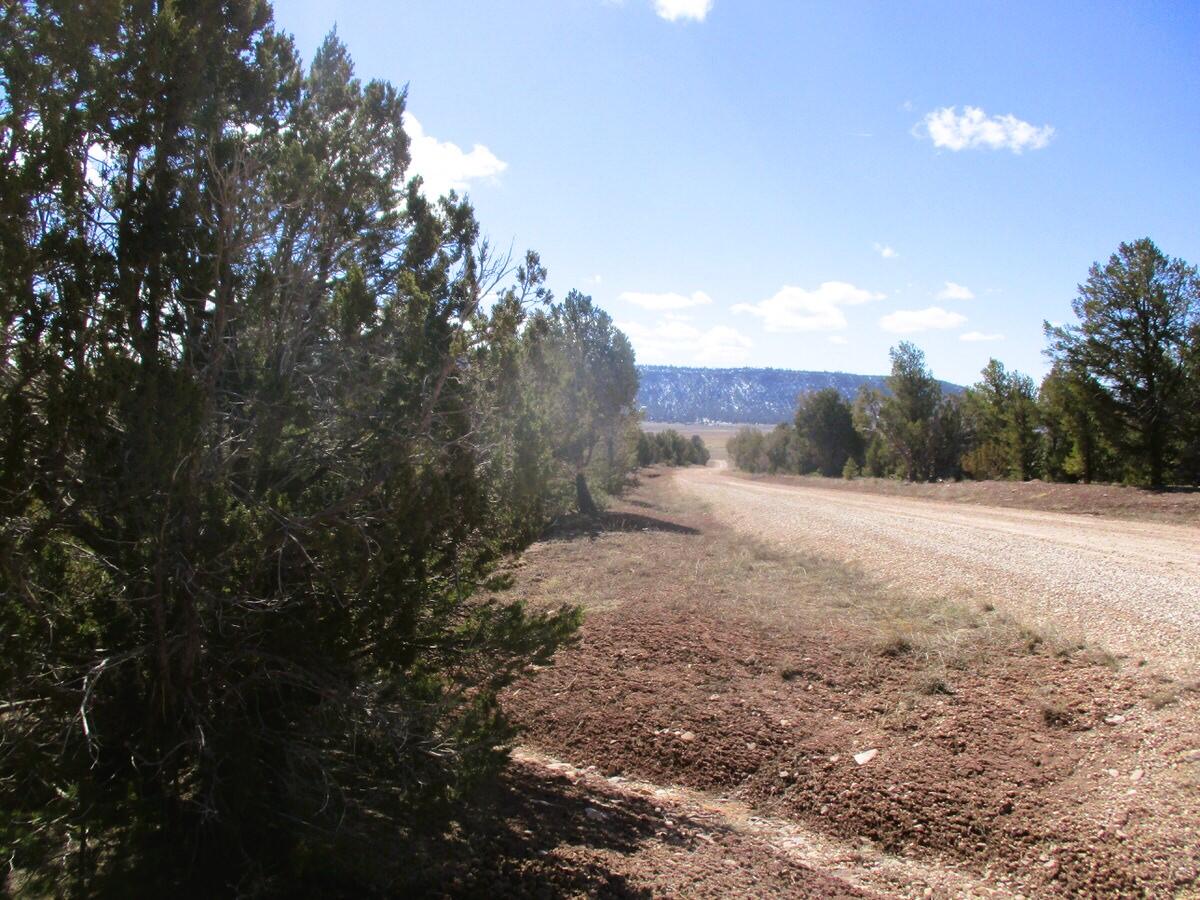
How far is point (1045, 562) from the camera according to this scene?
30.6ft

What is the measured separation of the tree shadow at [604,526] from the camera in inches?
609

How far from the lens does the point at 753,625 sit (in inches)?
297

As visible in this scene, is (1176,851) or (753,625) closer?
(1176,851)

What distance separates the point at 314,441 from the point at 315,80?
277 cm

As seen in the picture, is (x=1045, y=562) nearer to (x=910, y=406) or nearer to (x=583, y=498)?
(x=583, y=498)

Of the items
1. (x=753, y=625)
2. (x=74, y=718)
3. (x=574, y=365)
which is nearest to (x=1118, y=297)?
(x=574, y=365)

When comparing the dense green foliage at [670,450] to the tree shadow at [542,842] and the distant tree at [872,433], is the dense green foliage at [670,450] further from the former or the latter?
the tree shadow at [542,842]

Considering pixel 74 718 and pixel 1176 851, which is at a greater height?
pixel 74 718

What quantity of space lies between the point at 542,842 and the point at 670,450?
80263mm

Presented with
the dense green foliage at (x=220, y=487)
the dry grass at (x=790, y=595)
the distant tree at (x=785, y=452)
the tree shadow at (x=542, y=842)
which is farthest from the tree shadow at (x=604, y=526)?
the distant tree at (x=785, y=452)

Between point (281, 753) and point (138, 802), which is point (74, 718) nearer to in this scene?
point (138, 802)

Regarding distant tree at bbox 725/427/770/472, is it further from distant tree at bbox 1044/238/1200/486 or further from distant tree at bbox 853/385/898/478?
distant tree at bbox 1044/238/1200/486

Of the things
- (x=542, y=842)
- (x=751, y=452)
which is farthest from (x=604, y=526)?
(x=751, y=452)

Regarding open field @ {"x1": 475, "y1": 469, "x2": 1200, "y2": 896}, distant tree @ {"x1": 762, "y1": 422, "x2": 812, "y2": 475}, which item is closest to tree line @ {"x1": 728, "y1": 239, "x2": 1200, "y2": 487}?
→ distant tree @ {"x1": 762, "y1": 422, "x2": 812, "y2": 475}
